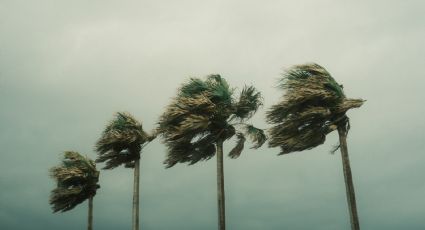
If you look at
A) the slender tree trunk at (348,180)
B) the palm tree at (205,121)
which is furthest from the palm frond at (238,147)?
the slender tree trunk at (348,180)

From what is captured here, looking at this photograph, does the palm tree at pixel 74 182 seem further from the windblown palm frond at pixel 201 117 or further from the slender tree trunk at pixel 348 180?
the slender tree trunk at pixel 348 180

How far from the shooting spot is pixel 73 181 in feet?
88.7

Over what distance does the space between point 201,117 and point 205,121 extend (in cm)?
24

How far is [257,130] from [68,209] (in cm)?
1228

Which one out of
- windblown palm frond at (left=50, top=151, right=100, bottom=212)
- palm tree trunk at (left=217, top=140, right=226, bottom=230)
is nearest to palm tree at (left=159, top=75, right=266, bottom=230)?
palm tree trunk at (left=217, top=140, right=226, bottom=230)

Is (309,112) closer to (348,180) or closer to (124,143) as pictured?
(348,180)

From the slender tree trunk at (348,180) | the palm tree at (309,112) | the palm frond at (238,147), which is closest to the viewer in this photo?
the slender tree trunk at (348,180)

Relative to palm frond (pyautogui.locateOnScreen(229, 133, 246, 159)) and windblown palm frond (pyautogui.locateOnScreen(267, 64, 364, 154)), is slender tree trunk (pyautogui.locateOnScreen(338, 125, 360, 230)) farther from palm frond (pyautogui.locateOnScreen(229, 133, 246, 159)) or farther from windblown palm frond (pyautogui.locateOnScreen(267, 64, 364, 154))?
palm frond (pyautogui.locateOnScreen(229, 133, 246, 159))

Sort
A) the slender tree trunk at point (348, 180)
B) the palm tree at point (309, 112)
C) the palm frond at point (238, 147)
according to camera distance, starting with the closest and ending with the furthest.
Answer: the slender tree trunk at point (348, 180) < the palm tree at point (309, 112) < the palm frond at point (238, 147)

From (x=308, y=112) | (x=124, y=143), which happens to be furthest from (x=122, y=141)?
(x=308, y=112)

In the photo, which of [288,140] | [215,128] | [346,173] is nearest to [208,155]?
[215,128]

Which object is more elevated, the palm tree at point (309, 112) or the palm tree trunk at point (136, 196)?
the palm tree at point (309, 112)

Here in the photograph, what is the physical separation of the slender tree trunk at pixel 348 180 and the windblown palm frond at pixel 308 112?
0.40 meters

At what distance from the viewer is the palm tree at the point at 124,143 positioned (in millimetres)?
23328
